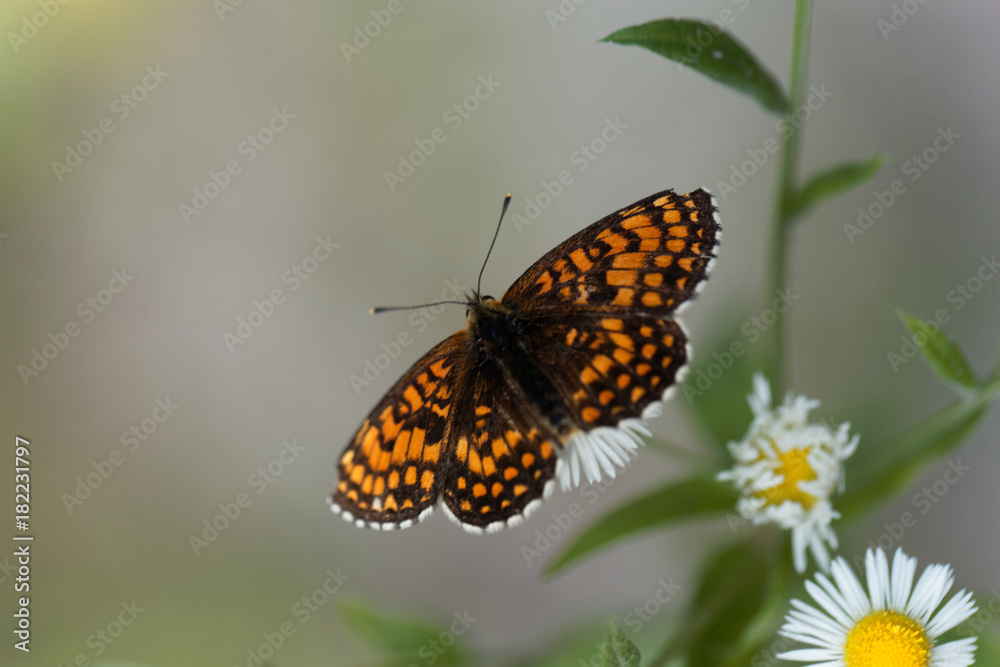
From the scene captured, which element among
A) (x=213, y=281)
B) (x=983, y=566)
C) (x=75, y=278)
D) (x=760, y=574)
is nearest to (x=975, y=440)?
(x=983, y=566)

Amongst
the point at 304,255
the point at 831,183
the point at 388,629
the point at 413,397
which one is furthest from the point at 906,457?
the point at 304,255

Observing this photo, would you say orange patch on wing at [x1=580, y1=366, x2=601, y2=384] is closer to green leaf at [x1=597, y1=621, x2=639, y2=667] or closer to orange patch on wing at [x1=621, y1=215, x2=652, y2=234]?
orange patch on wing at [x1=621, y1=215, x2=652, y2=234]

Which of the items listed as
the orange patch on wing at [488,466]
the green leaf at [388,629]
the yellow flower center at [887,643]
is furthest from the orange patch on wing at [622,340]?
the green leaf at [388,629]

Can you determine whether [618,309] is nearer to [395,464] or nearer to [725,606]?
[395,464]

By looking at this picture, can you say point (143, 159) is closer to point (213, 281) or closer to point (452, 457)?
point (213, 281)

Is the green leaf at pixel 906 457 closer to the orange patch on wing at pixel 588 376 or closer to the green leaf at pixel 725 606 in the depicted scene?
the green leaf at pixel 725 606

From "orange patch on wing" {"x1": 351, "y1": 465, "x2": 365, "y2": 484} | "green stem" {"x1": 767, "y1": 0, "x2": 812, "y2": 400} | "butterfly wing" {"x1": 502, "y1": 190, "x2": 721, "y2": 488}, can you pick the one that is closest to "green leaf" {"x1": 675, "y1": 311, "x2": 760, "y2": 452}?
"green stem" {"x1": 767, "y1": 0, "x2": 812, "y2": 400}
